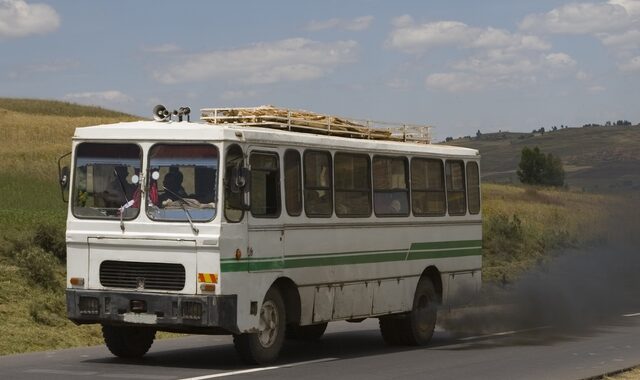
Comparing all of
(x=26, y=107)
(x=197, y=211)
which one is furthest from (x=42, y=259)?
(x=26, y=107)

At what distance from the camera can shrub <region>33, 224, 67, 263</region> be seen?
30438 millimetres

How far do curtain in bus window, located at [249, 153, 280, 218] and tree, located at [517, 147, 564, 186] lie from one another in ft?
388

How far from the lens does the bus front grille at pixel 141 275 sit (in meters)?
14.8

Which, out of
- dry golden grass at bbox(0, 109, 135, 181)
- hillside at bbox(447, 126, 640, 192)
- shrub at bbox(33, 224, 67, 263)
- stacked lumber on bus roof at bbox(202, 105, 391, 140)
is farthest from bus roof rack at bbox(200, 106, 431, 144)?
hillside at bbox(447, 126, 640, 192)

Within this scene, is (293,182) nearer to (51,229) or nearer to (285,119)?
(285,119)

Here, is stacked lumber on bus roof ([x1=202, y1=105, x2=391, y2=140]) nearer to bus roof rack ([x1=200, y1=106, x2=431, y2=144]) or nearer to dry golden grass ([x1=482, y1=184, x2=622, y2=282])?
bus roof rack ([x1=200, y1=106, x2=431, y2=144])

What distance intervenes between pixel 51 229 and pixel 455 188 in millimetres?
13596

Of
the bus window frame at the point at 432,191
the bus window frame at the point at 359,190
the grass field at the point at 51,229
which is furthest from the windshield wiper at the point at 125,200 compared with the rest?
the bus window frame at the point at 432,191

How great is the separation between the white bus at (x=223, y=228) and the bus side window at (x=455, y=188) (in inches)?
103

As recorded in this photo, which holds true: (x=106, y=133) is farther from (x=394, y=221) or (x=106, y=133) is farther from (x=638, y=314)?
(x=638, y=314)

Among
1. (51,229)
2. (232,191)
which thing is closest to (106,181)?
(232,191)

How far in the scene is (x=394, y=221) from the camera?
1880cm

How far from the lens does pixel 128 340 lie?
1617 cm

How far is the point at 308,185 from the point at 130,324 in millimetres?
3085
